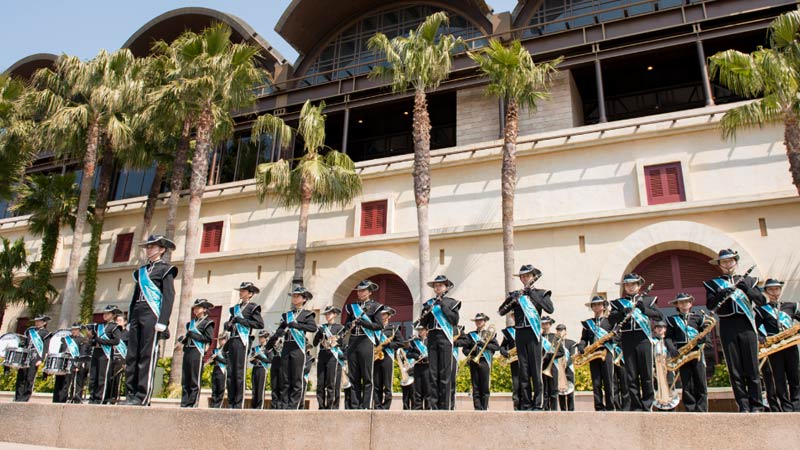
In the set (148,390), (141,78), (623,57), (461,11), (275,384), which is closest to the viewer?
(148,390)

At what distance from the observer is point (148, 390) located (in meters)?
7.97

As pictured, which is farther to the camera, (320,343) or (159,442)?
(320,343)

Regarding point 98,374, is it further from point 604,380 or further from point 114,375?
point 604,380

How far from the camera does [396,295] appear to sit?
20.6 meters

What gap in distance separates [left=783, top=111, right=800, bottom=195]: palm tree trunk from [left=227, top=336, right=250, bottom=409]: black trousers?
12.6 meters

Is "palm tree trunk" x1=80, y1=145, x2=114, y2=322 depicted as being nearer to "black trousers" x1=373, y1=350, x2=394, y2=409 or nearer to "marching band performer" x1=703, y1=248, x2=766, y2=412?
"black trousers" x1=373, y1=350, x2=394, y2=409

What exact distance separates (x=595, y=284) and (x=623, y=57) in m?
8.35

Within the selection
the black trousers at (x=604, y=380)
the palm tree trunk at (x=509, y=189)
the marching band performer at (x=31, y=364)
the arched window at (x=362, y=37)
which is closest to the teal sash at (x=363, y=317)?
the black trousers at (x=604, y=380)

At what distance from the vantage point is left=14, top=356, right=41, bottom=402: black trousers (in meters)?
14.9

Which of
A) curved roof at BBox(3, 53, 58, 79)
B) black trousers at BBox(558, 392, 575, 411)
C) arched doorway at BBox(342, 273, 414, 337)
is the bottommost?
black trousers at BBox(558, 392, 575, 411)

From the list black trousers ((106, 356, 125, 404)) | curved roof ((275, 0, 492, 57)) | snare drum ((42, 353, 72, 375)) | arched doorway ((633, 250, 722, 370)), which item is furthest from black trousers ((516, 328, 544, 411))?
curved roof ((275, 0, 492, 57))

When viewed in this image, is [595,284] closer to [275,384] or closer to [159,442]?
[275,384]

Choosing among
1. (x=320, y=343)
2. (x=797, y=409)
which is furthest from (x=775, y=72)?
(x=320, y=343)

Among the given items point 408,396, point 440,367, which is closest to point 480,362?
point 408,396
